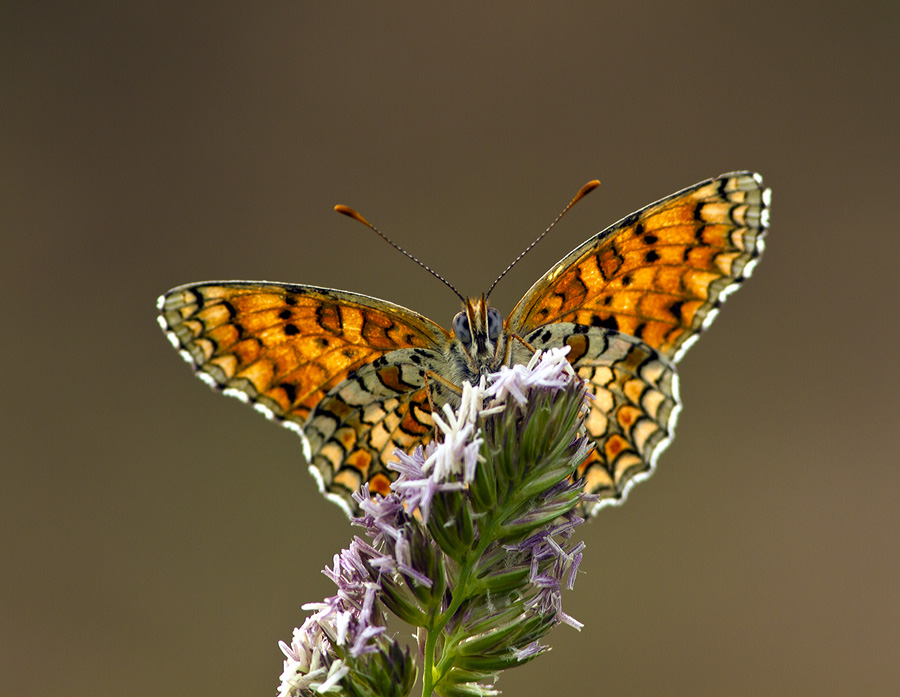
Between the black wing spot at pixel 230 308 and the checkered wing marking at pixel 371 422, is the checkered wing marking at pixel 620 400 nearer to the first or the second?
the checkered wing marking at pixel 371 422

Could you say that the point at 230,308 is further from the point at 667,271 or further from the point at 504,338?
the point at 667,271

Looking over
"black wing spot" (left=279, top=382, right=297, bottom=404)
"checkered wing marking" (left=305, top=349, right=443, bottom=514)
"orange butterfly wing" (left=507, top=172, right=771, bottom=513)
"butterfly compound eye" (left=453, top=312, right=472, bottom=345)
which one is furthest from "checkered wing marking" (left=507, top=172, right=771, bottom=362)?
"black wing spot" (left=279, top=382, right=297, bottom=404)

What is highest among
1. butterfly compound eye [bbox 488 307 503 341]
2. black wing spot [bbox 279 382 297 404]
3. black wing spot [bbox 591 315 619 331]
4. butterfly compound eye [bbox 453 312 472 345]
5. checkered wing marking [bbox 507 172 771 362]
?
checkered wing marking [bbox 507 172 771 362]

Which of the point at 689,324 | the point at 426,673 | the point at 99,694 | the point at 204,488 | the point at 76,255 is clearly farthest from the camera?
the point at 76,255

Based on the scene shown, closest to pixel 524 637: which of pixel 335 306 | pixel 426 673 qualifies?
pixel 426 673

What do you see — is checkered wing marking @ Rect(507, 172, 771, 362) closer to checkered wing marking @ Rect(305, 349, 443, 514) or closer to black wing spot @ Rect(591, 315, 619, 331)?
black wing spot @ Rect(591, 315, 619, 331)

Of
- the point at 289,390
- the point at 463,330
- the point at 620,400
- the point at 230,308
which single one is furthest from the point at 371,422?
the point at 620,400

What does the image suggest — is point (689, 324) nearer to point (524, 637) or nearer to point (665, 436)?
Answer: point (665, 436)
